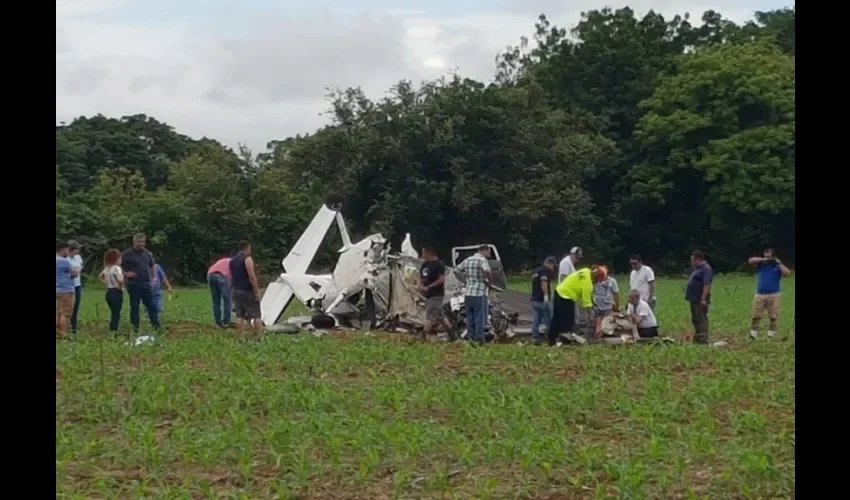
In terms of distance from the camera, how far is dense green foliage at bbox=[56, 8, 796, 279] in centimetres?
3744

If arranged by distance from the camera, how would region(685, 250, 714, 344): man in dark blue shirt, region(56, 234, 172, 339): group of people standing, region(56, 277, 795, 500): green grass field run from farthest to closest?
region(56, 234, 172, 339): group of people standing < region(685, 250, 714, 344): man in dark blue shirt < region(56, 277, 795, 500): green grass field

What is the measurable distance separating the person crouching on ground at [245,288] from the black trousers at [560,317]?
3.85m

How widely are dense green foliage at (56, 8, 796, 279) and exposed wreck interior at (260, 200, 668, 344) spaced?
18.4 metres

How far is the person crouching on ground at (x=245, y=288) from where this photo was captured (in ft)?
48.2

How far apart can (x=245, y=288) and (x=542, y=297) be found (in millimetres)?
3919

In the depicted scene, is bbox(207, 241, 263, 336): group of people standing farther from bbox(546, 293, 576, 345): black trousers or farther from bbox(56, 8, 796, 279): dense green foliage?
bbox(56, 8, 796, 279): dense green foliage

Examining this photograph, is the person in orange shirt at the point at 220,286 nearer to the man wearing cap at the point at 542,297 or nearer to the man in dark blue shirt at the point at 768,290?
the man wearing cap at the point at 542,297

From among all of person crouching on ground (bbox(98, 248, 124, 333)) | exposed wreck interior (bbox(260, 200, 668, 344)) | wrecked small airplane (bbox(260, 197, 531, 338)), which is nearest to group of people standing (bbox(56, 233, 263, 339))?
person crouching on ground (bbox(98, 248, 124, 333))

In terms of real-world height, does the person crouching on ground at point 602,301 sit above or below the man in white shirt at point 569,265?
below

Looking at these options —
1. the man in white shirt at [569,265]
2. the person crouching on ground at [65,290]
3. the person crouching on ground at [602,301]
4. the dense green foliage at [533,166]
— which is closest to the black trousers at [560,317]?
the person crouching on ground at [602,301]

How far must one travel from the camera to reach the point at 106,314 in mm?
19938

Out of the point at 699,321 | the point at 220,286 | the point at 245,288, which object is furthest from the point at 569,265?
the point at 220,286

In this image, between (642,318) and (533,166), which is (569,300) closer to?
(642,318)
